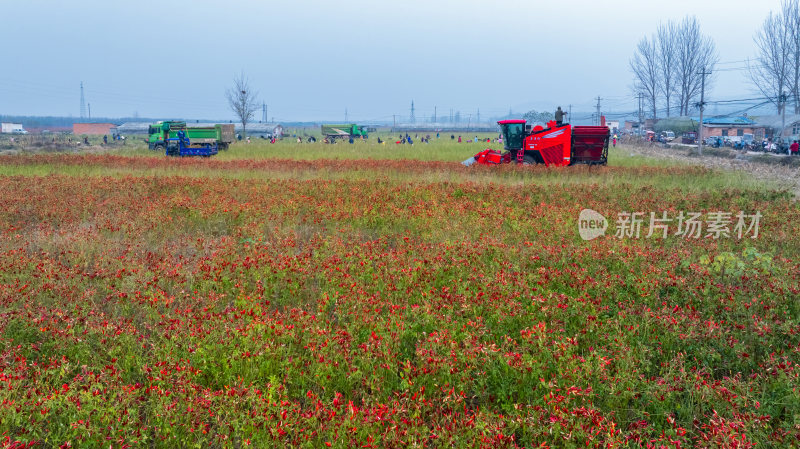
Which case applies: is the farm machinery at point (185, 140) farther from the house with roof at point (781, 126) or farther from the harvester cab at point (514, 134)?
the house with roof at point (781, 126)

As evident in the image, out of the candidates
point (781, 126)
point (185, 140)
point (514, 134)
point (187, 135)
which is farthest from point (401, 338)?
point (781, 126)

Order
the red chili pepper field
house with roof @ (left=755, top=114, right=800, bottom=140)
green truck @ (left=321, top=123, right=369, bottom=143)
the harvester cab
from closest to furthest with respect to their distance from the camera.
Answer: the red chili pepper field < the harvester cab < house with roof @ (left=755, top=114, right=800, bottom=140) < green truck @ (left=321, top=123, right=369, bottom=143)

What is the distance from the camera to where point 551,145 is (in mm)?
21219

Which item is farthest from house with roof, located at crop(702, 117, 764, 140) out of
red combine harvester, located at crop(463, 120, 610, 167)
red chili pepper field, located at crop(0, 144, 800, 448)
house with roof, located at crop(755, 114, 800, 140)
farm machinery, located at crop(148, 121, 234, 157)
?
red chili pepper field, located at crop(0, 144, 800, 448)

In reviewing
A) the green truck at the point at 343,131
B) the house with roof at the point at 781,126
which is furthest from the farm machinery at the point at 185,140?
the house with roof at the point at 781,126

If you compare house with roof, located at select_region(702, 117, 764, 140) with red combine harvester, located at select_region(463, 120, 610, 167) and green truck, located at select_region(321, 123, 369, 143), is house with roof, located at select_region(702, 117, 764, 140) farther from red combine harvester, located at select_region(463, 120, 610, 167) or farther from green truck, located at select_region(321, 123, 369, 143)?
red combine harvester, located at select_region(463, 120, 610, 167)

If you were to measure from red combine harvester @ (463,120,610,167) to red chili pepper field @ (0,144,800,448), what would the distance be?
38.3ft

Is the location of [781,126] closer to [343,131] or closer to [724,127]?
[724,127]

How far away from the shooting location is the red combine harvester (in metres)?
21.2

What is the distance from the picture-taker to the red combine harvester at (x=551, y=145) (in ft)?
69.4

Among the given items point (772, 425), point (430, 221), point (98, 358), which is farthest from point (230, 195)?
point (772, 425)

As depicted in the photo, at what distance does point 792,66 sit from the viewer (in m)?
50.1

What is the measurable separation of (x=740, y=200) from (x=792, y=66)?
2033 inches

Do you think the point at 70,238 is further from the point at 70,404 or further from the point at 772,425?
the point at 772,425
